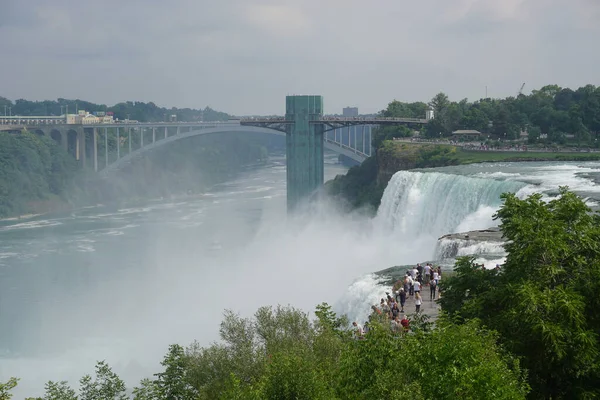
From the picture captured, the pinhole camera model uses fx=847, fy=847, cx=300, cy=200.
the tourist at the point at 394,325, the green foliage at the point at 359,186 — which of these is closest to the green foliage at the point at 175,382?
the tourist at the point at 394,325

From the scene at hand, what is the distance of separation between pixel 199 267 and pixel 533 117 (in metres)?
21.2

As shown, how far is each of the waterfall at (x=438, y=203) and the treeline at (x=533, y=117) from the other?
43.8 ft

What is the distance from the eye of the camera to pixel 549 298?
10.2 metres

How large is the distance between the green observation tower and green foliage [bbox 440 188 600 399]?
1534 inches

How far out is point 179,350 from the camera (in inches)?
500

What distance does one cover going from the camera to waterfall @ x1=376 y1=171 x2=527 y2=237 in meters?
25.8

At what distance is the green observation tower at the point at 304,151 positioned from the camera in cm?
5131

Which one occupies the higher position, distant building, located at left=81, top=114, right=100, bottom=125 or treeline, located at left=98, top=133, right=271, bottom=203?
distant building, located at left=81, top=114, right=100, bottom=125

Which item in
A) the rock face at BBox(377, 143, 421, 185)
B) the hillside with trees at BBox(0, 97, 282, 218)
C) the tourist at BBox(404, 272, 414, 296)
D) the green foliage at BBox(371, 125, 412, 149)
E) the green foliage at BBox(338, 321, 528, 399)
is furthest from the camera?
the hillside with trees at BBox(0, 97, 282, 218)

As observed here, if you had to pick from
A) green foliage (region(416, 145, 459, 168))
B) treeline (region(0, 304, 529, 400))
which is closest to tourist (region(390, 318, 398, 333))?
treeline (region(0, 304, 529, 400))

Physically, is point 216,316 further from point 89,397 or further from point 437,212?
point 89,397

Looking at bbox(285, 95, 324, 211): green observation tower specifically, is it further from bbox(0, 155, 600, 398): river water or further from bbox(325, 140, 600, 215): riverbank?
bbox(0, 155, 600, 398): river water

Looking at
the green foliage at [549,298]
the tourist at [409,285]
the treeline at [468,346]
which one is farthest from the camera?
the tourist at [409,285]

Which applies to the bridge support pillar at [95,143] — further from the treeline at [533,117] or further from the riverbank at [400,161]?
the treeline at [533,117]
